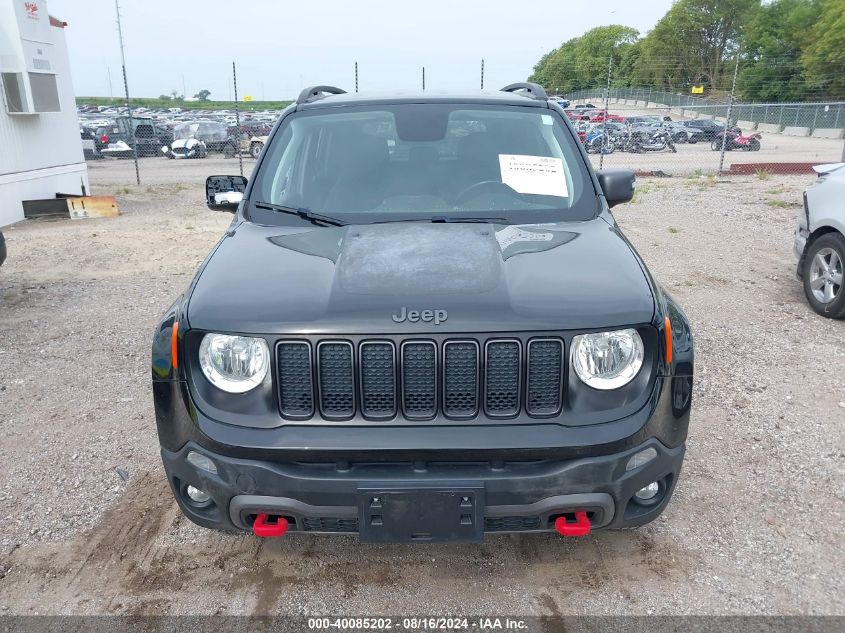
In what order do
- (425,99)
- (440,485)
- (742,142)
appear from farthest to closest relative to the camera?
(742,142) → (425,99) → (440,485)

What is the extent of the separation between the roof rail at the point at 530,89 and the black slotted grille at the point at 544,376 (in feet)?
7.08

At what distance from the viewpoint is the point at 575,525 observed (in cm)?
234

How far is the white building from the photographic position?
35.5ft

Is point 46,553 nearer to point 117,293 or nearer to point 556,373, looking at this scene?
point 556,373

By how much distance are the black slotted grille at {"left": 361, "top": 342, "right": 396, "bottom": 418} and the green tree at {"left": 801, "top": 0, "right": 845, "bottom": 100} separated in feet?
209

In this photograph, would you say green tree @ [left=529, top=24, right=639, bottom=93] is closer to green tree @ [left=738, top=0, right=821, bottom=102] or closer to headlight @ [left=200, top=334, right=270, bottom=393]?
green tree @ [left=738, top=0, right=821, bottom=102]

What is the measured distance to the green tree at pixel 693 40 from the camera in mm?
86500

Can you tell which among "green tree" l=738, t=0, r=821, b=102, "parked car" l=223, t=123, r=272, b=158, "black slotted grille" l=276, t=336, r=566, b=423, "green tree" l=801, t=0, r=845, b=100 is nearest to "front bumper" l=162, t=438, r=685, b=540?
"black slotted grille" l=276, t=336, r=566, b=423

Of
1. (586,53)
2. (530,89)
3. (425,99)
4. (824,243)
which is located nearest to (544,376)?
(425,99)

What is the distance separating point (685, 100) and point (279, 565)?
6101 cm

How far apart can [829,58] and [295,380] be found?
66840 millimetres

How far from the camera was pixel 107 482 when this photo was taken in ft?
11.6

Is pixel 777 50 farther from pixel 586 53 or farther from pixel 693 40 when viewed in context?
pixel 586 53

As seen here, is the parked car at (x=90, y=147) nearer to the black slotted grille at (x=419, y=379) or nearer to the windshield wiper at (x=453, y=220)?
the windshield wiper at (x=453, y=220)
